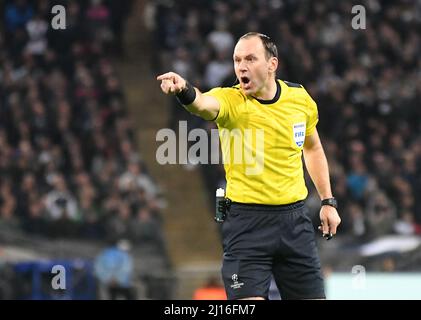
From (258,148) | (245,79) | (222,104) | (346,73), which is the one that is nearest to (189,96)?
(222,104)

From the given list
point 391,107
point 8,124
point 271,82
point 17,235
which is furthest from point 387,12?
point 271,82

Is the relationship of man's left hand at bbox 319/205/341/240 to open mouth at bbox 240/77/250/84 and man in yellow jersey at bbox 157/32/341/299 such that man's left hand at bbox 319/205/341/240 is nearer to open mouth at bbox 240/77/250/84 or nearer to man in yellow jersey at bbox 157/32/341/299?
man in yellow jersey at bbox 157/32/341/299

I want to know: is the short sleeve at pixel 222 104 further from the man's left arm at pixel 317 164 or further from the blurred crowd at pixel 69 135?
the blurred crowd at pixel 69 135

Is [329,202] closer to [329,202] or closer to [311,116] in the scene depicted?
[329,202]

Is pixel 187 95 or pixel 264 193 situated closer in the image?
pixel 187 95

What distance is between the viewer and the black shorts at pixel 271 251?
6.93 meters

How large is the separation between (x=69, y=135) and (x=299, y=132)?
11.5 m

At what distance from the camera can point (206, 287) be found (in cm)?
1384

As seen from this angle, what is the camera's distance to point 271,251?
6.98 m

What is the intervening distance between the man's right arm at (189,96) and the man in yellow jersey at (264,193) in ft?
0.17

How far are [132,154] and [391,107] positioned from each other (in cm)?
462

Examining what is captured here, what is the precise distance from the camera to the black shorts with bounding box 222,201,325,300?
6.93 m

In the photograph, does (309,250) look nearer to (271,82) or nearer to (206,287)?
(271,82)

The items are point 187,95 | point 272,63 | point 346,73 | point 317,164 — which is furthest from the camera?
point 346,73
